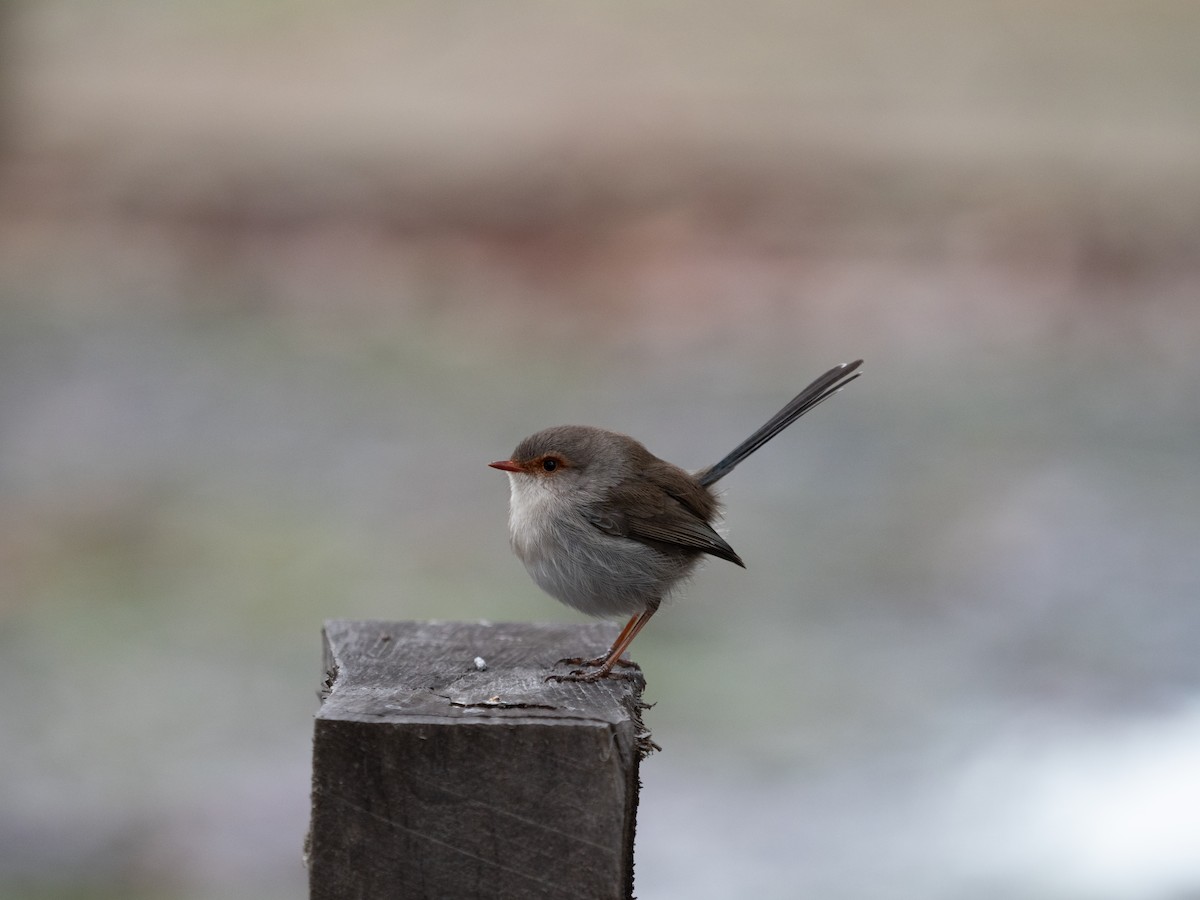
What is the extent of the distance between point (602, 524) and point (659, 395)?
8.83 metres

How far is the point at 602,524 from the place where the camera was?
4543mm

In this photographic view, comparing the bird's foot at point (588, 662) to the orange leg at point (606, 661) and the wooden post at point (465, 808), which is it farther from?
the wooden post at point (465, 808)

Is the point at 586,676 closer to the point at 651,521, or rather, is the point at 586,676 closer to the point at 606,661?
the point at 606,661

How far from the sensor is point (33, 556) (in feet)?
33.2

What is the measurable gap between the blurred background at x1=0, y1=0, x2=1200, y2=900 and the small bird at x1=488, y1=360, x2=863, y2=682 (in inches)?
15.9

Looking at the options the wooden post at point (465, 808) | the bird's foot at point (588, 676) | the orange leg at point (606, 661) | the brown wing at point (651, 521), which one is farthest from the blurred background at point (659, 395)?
the wooden post at point (465, 808)

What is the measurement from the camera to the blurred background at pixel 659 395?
768 cm

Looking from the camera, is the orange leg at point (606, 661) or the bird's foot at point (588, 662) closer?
the orange leg at point (606, 661)

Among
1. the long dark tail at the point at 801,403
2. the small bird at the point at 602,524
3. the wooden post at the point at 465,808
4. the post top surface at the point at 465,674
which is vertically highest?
the long dark tail at the point at 801,403

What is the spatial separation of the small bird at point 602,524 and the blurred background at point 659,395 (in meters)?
0.40

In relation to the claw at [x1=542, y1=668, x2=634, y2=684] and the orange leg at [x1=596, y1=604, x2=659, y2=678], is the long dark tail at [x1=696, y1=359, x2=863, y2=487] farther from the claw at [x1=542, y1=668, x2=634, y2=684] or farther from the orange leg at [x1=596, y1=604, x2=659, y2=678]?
the claw at [x1=542, y1=668, x2=634, y2=684]

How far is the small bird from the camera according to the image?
14.7 ft

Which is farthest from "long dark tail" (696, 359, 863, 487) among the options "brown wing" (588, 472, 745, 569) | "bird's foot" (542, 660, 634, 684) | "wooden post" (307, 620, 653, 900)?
"wooden post" (307, 620, 653, 900)

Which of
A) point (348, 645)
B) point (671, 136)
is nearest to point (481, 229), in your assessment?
point (671, 136)
